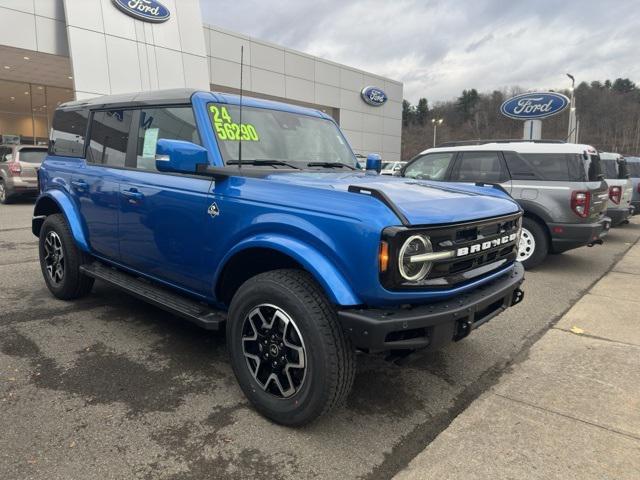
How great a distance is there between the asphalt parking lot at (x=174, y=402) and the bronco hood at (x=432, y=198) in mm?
796

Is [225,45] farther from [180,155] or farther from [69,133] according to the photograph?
[180,155]

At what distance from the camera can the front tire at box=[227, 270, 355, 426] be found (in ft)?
8.15

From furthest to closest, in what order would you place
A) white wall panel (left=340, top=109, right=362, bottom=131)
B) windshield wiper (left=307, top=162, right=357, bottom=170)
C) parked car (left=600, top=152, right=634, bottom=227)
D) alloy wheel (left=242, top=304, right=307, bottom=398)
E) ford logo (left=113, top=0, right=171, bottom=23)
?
1. white wall panel (left=340, top=109, right=362, bottom=131)
2. ford logo (left=113, top=0, right=171, bottom=23)
3. parked car (left=600, top=152, right=634, bottom=227)
4. windshield wiper (left=307, top=162, right=357, bottom=170)
5. alloy wheel (left=242, top=304, right=307, bottom=398)

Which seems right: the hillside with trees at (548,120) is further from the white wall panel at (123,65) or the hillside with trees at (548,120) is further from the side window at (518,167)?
the side window at (518,167)

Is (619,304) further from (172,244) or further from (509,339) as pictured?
(172,244)

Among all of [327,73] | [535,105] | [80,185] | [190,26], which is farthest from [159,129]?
[327,73]

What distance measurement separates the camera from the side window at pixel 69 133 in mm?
4688

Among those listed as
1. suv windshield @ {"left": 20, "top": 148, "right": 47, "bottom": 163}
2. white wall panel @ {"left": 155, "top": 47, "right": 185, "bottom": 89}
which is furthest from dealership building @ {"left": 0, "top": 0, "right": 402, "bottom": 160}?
suv windshield @ {"left": 20, "top": 148, "right": 47, "bottom": 163}

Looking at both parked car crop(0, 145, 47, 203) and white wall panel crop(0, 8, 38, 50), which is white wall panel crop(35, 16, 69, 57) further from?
parked car crop(0, 145, 47, 203)

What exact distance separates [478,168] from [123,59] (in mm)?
15371

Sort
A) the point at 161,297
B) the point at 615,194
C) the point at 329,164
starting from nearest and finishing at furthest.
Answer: the point at 161,297, the point at 329,164, the point at 615,194

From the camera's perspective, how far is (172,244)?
344 centimetres

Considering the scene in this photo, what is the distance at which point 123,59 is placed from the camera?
17781 mm

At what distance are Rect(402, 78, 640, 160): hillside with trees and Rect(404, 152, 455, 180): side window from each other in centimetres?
3825
